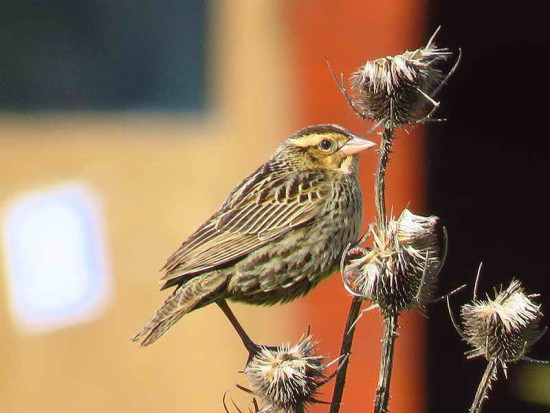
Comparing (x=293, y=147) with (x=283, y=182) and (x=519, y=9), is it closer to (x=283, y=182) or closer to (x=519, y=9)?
(x=283, y=182)

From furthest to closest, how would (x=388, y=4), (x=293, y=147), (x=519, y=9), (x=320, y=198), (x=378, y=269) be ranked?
(x=519, y=9), (x=388, y=4), (x=293, y=147), (x=320, y=198), (x=378, y=269)

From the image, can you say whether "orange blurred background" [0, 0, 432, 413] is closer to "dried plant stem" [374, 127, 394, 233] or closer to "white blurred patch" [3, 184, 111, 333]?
"white blurred patch" [3, 184, 111, 333]

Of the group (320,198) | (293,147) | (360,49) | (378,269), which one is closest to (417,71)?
(378,269)

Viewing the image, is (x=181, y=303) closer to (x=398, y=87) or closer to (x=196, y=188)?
(x=398, y=87)

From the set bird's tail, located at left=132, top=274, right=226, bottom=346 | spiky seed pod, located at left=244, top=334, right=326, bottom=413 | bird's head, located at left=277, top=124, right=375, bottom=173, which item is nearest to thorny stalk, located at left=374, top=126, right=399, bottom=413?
spiky seed pod, located at left=244, top=334, right=326, bottom=413

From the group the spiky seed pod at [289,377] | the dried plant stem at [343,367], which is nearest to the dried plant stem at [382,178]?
the dried plant stem at [343,367]

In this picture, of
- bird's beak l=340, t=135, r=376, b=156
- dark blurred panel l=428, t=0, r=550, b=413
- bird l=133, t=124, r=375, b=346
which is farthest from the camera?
dark blurred panel l=428, t=0, r=550, b=413
